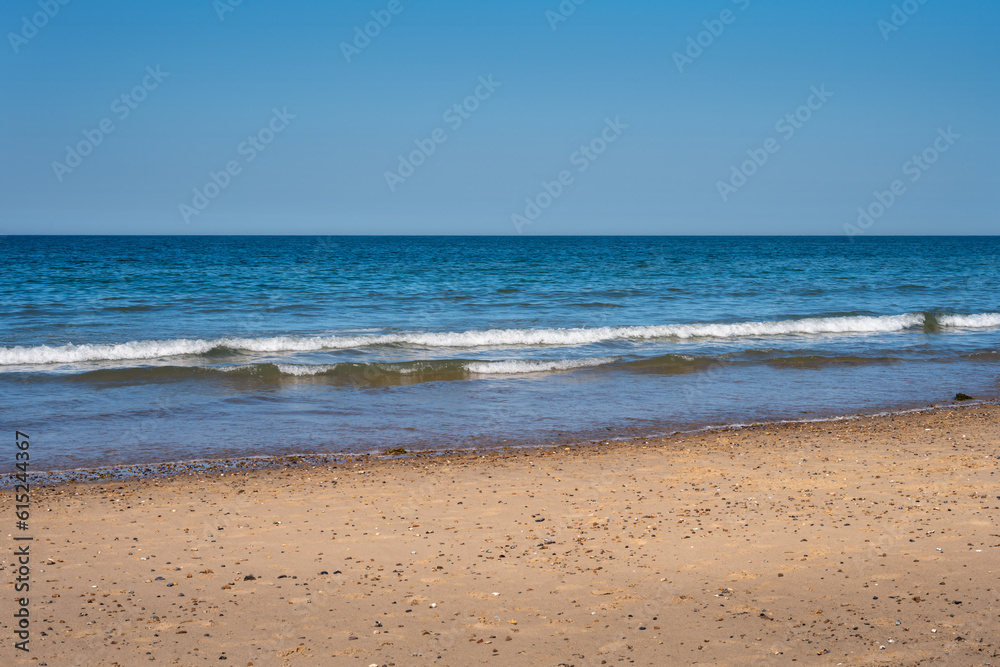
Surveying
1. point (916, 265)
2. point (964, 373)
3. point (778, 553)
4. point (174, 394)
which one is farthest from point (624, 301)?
point (916, 265)

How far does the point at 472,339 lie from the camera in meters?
18.7

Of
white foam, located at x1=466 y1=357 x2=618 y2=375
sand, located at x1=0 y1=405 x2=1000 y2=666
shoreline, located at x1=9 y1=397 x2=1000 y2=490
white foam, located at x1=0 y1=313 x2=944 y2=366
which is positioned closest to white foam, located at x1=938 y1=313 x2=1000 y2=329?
white foam, located at x1=0 y1=313 x2=944 y2=366

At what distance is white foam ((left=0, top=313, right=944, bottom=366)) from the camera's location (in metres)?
15.6

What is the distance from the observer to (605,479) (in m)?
7.46

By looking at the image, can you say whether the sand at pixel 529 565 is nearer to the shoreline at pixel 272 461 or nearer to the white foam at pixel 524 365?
the shoreline at pixel 272 461

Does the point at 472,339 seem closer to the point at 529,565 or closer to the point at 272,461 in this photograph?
the point at 272,461

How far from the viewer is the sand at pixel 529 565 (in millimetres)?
4285

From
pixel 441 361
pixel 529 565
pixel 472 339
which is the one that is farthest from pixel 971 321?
pixel 529 565

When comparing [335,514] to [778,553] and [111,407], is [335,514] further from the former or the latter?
[111,407]

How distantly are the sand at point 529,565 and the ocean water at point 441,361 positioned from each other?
2113mm

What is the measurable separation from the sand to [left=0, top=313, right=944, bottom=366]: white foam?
30.6ft

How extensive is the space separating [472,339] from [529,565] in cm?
1347

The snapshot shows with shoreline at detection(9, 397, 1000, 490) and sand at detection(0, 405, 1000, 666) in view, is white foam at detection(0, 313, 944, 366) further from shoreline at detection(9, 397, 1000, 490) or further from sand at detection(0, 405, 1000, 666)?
sand at detection(0, 405, 1000, 666)

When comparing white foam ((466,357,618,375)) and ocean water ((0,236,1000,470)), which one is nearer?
ocean water ((0,236,1000,470))
